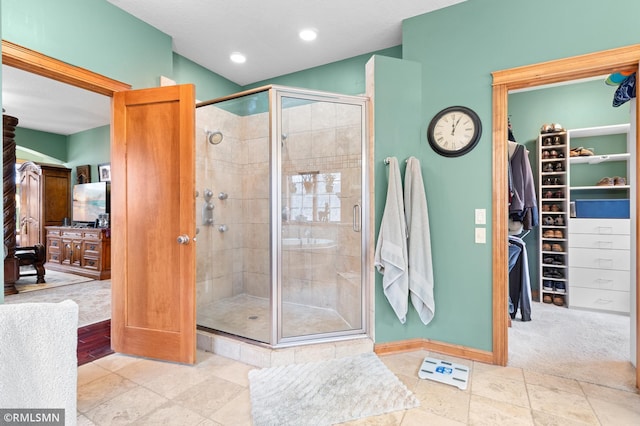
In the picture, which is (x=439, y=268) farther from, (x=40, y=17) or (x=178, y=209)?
(x=40, y=17)

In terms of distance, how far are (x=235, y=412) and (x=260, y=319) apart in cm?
107

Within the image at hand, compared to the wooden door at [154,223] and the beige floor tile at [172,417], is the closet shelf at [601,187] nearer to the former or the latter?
the wooden door at [154,223]

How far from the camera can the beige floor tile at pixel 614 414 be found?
171cm

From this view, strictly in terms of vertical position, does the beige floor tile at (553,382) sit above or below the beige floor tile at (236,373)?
below

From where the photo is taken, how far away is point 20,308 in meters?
1.17

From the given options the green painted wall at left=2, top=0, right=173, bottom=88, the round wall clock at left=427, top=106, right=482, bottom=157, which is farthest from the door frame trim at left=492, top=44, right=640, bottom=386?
the green painted wall at left=2, top=0, right=173, bottom=88

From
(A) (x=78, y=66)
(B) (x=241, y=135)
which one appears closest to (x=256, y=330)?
(B) (x=241, y=135)

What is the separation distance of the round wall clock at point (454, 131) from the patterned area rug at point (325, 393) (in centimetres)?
179

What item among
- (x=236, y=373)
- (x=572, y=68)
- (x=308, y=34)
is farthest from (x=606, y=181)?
(x=236, y=373)

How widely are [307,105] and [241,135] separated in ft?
3.04

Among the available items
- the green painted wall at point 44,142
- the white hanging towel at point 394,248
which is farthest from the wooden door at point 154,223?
the green painted wall at point 44,142

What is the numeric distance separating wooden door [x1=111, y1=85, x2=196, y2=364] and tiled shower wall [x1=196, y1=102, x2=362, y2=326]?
667mm

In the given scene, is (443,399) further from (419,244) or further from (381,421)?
(419,244)

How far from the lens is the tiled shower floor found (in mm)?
2586
